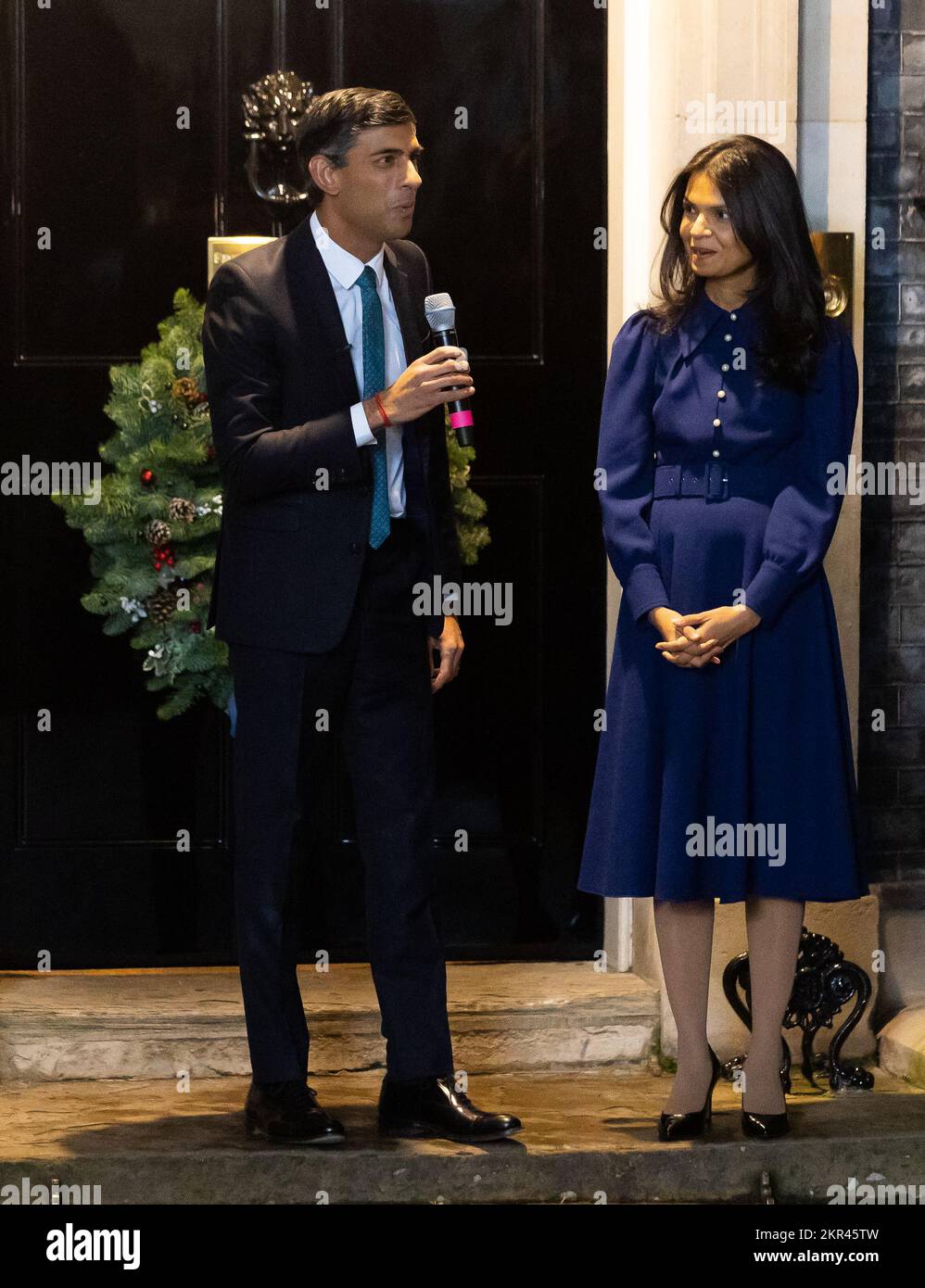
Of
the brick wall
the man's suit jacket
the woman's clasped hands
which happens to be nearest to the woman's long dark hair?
the woman's clasped hands

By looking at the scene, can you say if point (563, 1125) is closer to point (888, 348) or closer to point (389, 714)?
point (389, 714)

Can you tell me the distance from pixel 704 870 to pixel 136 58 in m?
2.66

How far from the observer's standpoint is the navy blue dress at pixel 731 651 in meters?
4.26

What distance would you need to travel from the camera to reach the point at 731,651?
4281 millimetres

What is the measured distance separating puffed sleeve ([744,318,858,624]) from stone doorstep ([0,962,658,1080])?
139 cm

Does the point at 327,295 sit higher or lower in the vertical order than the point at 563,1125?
higher

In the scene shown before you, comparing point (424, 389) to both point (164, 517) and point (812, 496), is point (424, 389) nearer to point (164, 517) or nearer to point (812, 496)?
point (812, 496)

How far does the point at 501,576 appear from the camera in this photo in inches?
215

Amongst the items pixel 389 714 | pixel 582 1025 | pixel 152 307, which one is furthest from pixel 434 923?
pixel 152 307

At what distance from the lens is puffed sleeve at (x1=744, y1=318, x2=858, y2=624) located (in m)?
4.20

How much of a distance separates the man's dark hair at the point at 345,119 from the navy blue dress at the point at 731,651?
772 mm
